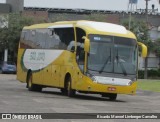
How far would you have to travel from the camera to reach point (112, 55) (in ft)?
81.2

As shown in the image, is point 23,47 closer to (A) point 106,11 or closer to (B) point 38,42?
(B) point 38,42

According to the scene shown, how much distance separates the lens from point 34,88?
3098 centimetres

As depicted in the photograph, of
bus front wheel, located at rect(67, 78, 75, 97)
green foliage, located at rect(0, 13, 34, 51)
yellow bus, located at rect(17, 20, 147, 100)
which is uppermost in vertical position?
yellow bus, located at rect(17, 20, 147, 100)

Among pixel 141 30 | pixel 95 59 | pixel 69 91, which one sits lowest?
pixel 141 30

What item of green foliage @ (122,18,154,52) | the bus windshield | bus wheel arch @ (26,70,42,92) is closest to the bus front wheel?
the bus windshield

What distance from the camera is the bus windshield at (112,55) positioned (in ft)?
80.5

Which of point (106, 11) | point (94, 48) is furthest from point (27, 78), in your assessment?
point (106, 11)

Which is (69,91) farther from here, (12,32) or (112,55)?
(12,32)

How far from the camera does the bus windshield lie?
80.5ft

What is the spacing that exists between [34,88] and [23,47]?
2811mm

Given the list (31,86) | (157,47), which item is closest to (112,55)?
(31,86)

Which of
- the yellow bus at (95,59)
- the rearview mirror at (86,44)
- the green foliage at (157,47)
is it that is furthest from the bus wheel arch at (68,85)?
the green foliage at (157,47)

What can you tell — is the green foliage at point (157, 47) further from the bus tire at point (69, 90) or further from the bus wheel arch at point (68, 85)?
the bus tire at point (69, 90)

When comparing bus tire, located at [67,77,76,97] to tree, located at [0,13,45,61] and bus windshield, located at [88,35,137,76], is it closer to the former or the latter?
bus windshield, located at [88,35,137,76]
